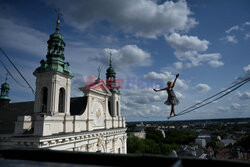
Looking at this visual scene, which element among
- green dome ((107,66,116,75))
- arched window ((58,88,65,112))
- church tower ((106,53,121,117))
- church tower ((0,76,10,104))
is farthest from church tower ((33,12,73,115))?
church tower ((0,76,10,104))

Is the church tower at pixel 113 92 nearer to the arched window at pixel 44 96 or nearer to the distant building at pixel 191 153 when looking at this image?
the arched window at pixel 44 96

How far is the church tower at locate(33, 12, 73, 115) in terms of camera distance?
17078 millimetres

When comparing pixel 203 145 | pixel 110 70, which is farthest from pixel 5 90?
pixel 203 145

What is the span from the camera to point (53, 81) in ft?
56.3

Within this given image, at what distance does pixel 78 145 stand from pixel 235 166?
17.8 meters

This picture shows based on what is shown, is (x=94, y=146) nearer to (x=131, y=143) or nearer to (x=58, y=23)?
(x=58, y=23)

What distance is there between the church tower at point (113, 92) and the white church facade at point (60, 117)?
16.2ft

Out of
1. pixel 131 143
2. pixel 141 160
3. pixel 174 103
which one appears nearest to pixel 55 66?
pixel 174 103

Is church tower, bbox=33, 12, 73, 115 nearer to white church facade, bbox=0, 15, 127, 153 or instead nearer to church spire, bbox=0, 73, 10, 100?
white church facade, bbox=0, 15, 127, 153

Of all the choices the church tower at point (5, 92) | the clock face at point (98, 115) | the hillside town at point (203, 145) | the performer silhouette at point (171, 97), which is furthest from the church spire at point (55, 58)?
the church tower at point (5, 92)

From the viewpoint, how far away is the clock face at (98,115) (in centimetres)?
2295

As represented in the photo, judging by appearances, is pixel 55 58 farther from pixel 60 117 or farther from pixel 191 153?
pixel 191 153

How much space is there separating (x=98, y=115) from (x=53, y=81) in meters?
9.10

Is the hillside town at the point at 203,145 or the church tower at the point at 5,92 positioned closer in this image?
the hillside town at the point at 203,145
